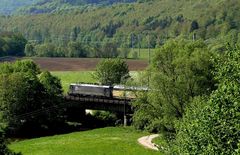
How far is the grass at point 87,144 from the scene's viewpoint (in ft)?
212

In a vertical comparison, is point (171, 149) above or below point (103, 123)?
above

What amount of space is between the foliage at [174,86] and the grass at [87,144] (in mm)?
3921

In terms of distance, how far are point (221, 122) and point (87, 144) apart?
129ft

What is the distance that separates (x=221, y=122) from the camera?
1242 inches

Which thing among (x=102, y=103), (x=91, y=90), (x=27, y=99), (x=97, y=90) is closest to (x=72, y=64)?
(x=91, y=90)

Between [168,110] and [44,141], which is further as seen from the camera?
[44,141]

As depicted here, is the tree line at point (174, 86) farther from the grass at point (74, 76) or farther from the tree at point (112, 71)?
the grass at point (74, 76)

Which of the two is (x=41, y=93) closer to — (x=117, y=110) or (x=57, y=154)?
(x=117, y=110)

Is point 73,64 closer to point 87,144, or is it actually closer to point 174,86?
point 87,144

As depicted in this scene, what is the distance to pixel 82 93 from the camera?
104m

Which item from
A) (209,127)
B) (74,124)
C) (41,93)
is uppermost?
(209,127)

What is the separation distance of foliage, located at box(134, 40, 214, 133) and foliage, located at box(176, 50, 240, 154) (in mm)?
31238

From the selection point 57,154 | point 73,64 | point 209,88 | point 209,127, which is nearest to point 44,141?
point 57,154

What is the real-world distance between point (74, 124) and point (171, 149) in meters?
57.4
